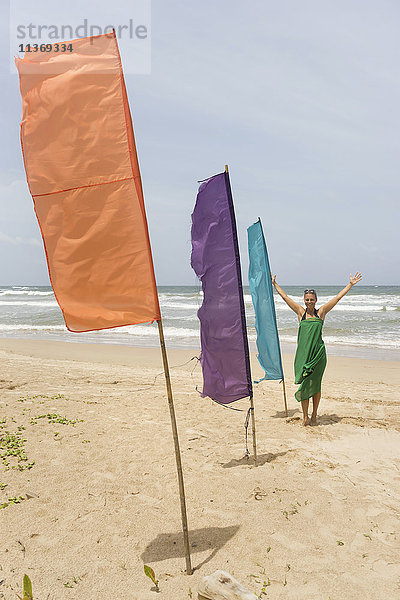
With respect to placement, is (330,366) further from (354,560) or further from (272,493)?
(354,560)

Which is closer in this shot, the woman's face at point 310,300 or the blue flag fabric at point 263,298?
the woman's face at point 310,300

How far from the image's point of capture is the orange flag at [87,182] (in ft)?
9.15

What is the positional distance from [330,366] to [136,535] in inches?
373

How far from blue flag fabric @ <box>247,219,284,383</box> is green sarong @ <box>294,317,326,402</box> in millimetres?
573

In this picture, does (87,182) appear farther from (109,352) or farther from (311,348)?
(109,352)

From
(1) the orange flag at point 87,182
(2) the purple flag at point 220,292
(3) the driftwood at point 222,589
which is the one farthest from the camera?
(2) the purple flag at point 220,292

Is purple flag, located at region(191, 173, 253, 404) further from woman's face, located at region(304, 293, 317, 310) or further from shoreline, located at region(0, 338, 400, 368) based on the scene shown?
shoreline, located at region(0, 338, 400, 368)

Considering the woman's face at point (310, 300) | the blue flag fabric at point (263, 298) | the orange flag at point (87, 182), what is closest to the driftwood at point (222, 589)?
the orange flag at point (87, 182)

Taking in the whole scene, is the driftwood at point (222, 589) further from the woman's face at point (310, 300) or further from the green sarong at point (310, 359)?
the woman's face at point (310, 300)

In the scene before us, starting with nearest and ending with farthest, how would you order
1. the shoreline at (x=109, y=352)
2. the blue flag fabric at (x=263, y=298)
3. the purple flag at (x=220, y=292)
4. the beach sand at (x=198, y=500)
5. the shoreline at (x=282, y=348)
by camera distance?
the beach sand at (x=198, y=500)
the purple flag at (x=220, y=292)
the blue flag fabric at (x=263, y=298)
the shoreline at (x=109, y=352)
the shoreline at (x=282, y=348)

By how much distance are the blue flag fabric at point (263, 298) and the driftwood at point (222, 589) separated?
13.9 feet

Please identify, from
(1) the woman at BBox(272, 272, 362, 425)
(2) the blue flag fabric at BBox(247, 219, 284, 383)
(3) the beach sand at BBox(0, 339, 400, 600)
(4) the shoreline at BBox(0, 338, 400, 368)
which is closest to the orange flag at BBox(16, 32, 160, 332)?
(3) the beach sand at BBox(0, 339, 400, 600)

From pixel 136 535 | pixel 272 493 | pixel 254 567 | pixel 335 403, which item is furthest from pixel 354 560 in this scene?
pixel 335 403

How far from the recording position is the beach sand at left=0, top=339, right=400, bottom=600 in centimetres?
314
